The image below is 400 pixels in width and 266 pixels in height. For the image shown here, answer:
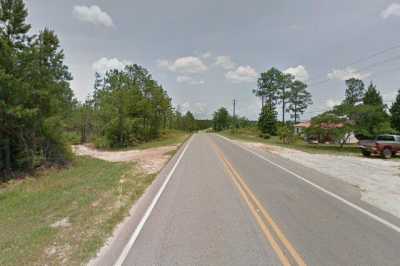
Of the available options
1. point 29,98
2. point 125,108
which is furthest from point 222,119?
point 29,98

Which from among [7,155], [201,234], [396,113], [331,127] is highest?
[396,113]

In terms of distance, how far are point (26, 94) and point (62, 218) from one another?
1087cm

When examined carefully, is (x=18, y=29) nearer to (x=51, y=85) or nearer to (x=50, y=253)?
(x=51, y=85)

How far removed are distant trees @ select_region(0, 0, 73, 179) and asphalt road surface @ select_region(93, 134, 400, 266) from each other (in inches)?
427

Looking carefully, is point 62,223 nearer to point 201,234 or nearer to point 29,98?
point 201,234

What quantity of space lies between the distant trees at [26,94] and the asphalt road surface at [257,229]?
10.8m

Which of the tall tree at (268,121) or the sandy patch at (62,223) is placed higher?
the tall tree at (268,121)

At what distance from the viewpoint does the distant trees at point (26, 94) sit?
480 inches

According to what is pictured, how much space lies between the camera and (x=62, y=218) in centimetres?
530

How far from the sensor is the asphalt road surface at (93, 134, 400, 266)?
11.5 feet

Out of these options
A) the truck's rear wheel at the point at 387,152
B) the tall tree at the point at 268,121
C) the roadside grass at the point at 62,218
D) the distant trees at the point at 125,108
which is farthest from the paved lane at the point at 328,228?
the tall tree at the point at 268,121

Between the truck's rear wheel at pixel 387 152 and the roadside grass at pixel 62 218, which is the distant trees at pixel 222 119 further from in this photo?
the roadside grass at pixel 62 218

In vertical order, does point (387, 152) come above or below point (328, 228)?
above

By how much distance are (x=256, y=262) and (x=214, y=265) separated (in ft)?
2.15
